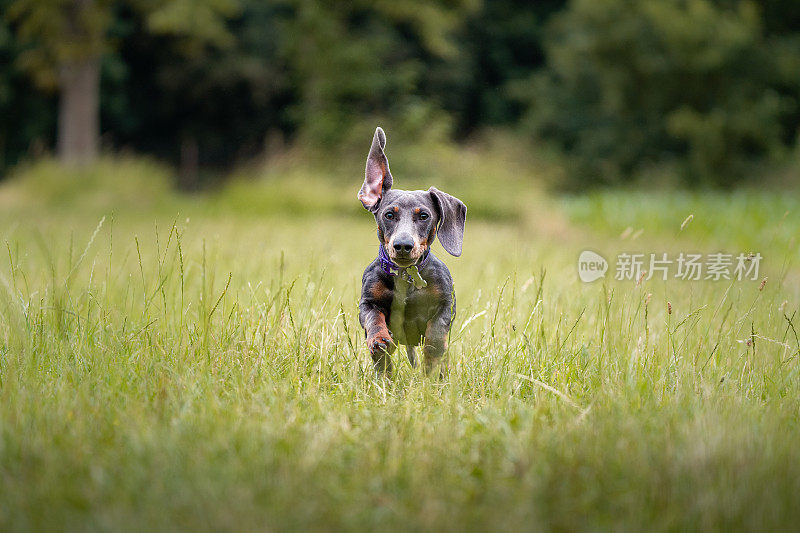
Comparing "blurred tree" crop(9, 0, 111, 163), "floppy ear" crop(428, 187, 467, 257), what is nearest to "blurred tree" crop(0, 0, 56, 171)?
"blurred tree" crop(9, 0, 111, 163)

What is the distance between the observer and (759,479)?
1.81 m

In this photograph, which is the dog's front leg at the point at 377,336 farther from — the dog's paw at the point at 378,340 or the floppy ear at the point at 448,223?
the floppy ear at the point at 448,223

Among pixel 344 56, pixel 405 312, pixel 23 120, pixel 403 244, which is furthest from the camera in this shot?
pixel 23 120

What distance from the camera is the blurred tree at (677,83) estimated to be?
69.6 feet

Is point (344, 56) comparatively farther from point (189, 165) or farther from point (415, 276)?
point (415, 276)

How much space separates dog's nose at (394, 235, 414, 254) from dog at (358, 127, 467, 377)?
93 millimetres

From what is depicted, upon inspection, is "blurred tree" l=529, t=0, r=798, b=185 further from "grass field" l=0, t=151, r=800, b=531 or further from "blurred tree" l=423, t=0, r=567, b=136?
"grass field" l=0, t=151, r=800, b=531

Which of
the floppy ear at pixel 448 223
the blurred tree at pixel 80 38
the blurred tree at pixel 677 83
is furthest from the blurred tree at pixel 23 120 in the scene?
the floppy ear at pixel 448 223

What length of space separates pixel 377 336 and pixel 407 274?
10.3 inches

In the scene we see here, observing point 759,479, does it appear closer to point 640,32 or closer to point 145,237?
point 145,237

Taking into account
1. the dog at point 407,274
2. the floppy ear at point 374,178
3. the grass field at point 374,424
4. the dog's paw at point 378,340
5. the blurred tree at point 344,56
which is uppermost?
the blurred tree at point 344,56

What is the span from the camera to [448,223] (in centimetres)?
242

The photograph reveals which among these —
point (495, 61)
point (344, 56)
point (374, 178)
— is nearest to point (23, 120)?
point (344, 56)

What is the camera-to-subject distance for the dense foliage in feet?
57.0
